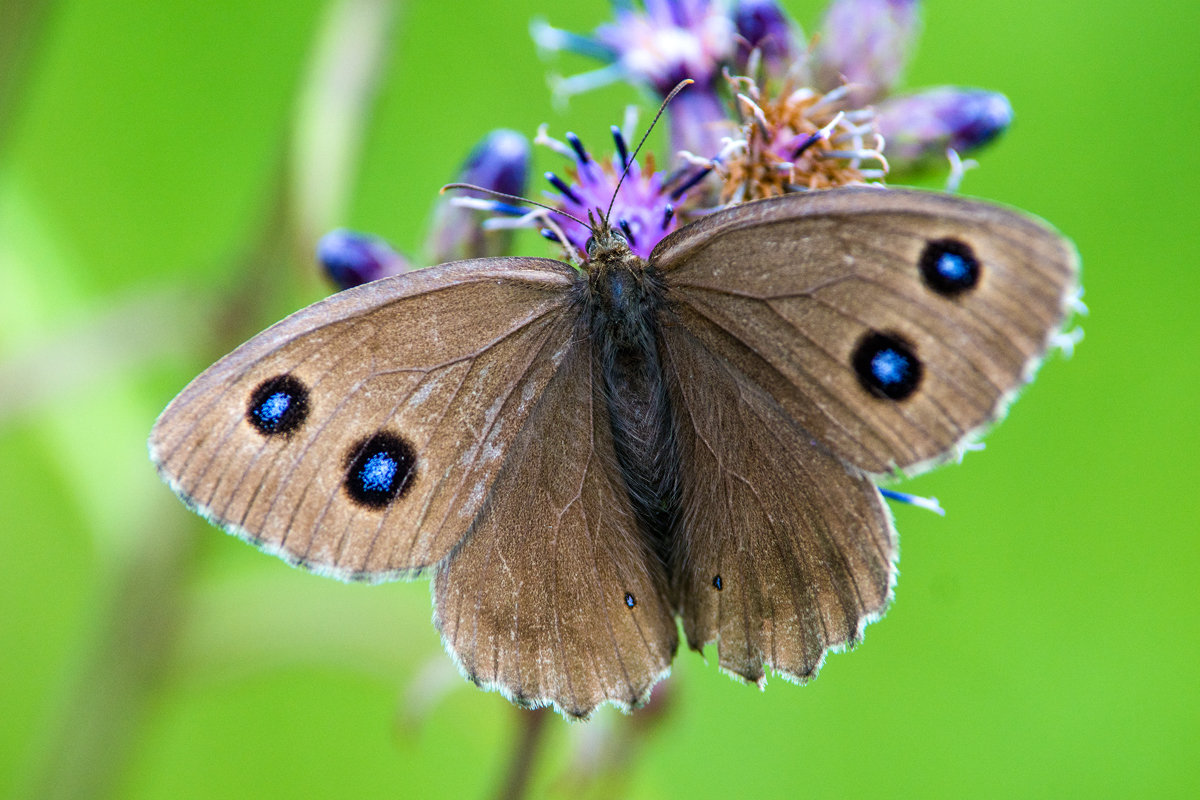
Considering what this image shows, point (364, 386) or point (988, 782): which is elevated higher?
point (364, 386)

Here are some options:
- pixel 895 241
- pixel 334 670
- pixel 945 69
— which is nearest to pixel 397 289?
pixel 895 241

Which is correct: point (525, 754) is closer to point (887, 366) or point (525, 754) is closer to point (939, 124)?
point (887, 366)

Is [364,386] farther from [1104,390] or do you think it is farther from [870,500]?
[1104,390]

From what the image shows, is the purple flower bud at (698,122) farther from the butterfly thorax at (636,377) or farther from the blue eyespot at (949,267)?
the blue eyespot at (949,267)

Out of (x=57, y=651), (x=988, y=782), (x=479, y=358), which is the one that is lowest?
(x=57, y=651)

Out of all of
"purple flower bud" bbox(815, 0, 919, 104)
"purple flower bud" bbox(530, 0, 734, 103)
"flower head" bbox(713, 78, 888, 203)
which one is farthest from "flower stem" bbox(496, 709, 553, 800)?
"purple flower bud" bbox(815, 0, 919, 104)

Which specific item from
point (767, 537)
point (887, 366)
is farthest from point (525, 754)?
point (887, 366)
